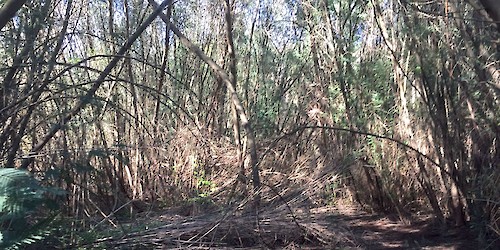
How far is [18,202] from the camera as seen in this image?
10.4 ft

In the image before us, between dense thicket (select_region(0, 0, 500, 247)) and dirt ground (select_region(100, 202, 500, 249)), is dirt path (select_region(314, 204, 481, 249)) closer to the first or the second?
dirt ground (select_region(100, 202, 500, 249))

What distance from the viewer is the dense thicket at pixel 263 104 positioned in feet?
16.8

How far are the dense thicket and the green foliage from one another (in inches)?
17.9

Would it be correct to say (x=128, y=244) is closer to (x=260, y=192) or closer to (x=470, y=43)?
(x=260, y=192)

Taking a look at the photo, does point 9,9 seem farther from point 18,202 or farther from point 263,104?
point 263,104

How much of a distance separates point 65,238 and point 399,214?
13.5 feet

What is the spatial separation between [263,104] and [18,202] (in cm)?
784

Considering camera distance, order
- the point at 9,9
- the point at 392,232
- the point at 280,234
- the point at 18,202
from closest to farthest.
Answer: the point at 18,202 < the point at 9,9 < the point at 280,234 < the point at 392,232

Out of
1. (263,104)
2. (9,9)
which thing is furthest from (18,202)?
(263,104)

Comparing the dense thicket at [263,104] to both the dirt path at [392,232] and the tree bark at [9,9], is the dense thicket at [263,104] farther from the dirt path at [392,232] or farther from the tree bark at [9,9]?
the dirt path at [392,232]

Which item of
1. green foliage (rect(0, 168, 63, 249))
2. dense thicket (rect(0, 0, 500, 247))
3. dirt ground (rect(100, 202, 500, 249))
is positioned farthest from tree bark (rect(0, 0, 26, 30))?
dirt ground (rect(100, 202, 500, 249))

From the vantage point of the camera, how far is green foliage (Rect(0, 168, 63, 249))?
3.14 m

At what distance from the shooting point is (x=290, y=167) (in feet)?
25.1

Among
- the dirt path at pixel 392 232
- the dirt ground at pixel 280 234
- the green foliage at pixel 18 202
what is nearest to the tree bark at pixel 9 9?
the green foliage at pixel 18 202
